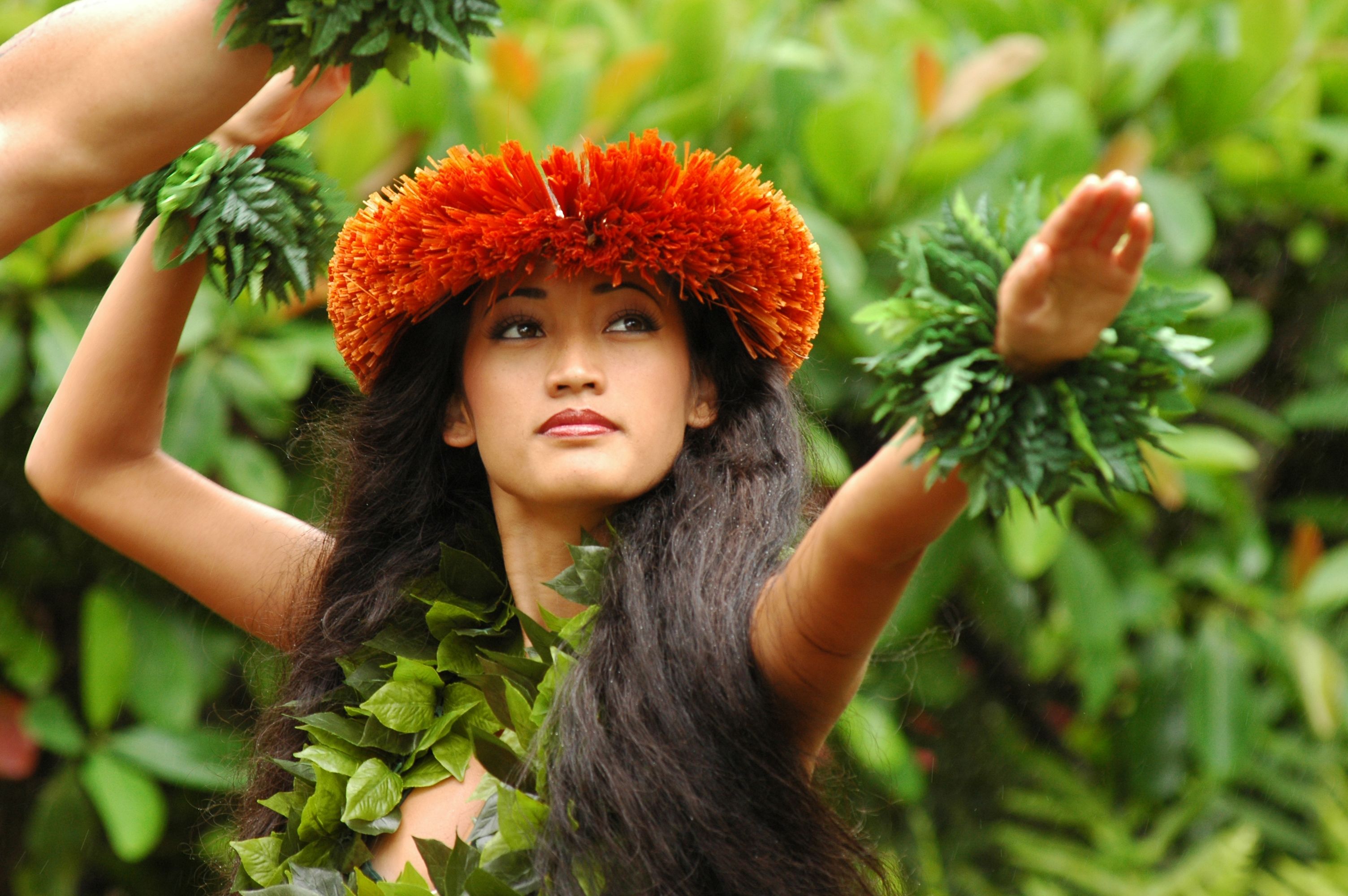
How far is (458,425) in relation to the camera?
64.4 inches

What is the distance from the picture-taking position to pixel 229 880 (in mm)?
1664

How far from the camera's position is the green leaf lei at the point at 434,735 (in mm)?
1352

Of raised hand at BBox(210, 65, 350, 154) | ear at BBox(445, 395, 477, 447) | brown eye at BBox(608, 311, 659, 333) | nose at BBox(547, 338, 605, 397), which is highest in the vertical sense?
raised hand at BBox(210, 65, 350, 154)

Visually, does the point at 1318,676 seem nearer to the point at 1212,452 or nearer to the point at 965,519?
the point at 1212,452

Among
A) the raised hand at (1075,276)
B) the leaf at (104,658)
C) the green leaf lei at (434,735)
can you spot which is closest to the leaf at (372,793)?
the green leaf lei at (434,735)

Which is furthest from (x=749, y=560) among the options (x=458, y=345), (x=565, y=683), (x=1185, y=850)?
(x=1185, y=850)

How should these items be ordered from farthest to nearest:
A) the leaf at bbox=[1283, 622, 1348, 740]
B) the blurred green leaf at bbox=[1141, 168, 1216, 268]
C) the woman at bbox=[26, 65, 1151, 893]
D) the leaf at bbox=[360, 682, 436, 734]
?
the leaf at bbox=[1283, 622, 1348, 740] < the blurred green leaf at bbox=[1141, 168, 1216, 268] < the leaf at bbox=[360, 682, 436, 734] < the woman at bbox=[26, 65, 1151, 893]

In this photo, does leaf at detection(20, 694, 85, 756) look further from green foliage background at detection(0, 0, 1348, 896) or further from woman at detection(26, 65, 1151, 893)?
woman at detection(26, 65, 1151, 893)

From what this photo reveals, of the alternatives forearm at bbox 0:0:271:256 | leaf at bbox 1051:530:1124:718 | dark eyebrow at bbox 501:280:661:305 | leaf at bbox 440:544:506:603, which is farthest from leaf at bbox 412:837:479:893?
leaf at bbox 1051:530:1124:718

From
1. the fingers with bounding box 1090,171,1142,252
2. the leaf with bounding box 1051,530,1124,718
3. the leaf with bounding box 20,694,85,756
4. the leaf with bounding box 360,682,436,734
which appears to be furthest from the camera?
the leaf with bounding box 1051,530,1124,718

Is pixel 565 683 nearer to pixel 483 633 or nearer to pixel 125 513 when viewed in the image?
pixel 483 633

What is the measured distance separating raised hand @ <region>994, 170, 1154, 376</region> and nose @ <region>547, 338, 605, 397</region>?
0.54 meters

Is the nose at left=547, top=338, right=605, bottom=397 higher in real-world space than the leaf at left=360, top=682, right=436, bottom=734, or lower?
higher

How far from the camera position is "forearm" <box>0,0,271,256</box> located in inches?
43.3
